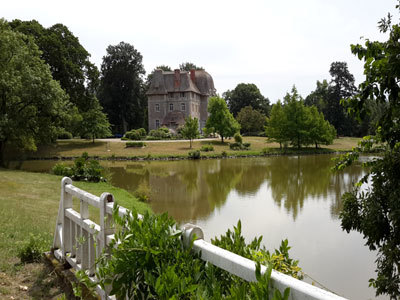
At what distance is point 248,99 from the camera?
3019 inches

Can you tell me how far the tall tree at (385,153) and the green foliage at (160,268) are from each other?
2.34 metres

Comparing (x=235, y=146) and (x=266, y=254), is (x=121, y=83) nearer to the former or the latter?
(x=235, y=146)

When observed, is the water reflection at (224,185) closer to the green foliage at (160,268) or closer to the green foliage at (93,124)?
the green foliage at (160,268)

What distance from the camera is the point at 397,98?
4.00 metres

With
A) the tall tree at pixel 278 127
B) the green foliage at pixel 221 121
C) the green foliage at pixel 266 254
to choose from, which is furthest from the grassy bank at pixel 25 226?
the green foliage at pixel 221 121

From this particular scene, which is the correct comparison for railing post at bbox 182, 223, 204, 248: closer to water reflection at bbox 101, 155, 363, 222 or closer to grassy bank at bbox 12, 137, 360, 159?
water reflection at bbox 101, 155, 363, 222

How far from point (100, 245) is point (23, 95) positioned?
23156 millimetres

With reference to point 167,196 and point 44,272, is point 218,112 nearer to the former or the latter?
point 167,196

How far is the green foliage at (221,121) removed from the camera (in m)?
48.7

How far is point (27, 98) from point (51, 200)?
46.9 ft

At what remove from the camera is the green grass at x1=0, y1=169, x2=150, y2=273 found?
237 inches

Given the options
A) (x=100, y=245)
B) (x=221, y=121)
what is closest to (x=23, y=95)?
(x=100, y=245)

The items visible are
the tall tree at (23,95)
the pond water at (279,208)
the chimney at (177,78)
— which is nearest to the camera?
the pond water at (279,208)

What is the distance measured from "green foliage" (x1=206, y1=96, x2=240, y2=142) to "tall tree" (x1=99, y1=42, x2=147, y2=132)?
58.3 ft
